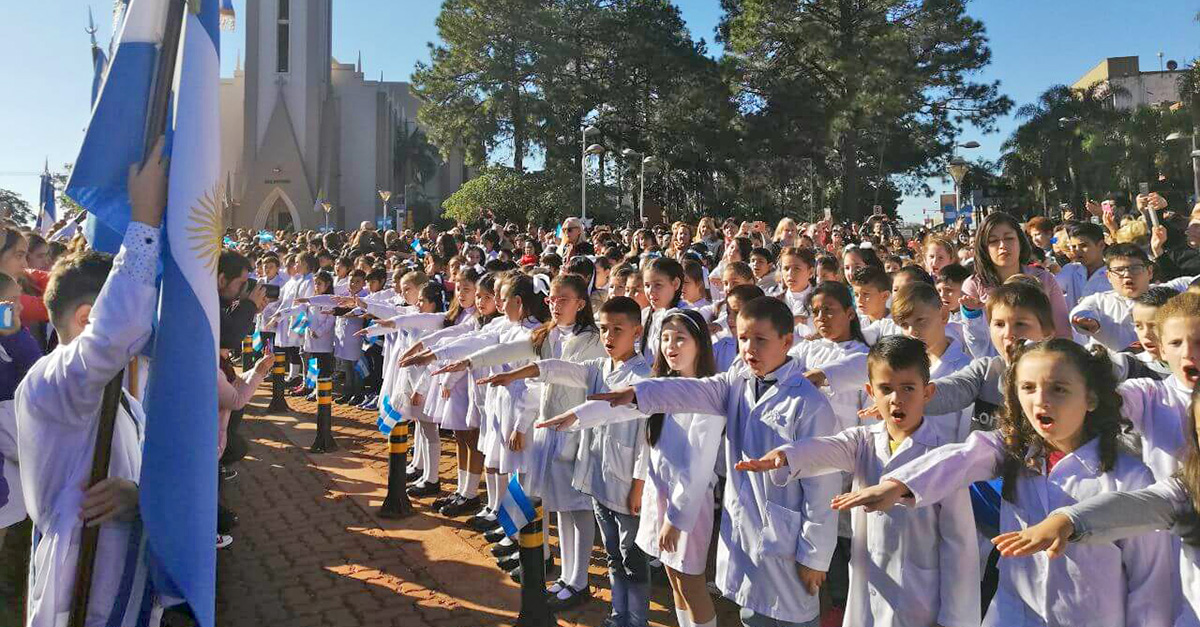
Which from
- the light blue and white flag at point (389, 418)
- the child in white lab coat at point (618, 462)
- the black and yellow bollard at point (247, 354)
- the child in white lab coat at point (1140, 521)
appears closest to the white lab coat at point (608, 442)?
the child in white lab coat at point (618, 462)

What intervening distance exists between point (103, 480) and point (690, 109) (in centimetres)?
3510

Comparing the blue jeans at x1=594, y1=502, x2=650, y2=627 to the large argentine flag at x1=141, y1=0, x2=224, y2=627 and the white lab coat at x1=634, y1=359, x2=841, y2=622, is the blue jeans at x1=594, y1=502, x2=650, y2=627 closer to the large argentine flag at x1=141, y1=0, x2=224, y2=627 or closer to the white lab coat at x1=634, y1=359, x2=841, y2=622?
the white lab coat at x1=634, y1=359, x2=841, y2=622

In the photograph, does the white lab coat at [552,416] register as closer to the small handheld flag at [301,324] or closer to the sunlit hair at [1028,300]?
the sunlit hair at [1028,300]

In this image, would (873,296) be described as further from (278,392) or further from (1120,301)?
(278,392)

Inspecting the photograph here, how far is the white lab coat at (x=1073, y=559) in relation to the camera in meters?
2.52

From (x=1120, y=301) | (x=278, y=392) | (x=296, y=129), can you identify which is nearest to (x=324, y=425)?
(x=278, y=392)

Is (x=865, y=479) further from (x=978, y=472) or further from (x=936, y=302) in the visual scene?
(x=936, y=302)

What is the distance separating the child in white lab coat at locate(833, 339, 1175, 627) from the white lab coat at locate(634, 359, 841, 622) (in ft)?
2.41

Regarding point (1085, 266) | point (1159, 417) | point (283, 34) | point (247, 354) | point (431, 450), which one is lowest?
point (431, 450)

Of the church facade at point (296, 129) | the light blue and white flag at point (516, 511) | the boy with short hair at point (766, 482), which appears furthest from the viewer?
the church facade at point (296, 129)

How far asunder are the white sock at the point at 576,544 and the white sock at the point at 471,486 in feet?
6.92

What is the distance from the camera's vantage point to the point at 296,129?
50.1 m

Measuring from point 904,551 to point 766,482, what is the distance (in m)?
0.61

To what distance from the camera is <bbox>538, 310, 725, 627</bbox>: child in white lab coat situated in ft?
12.3
